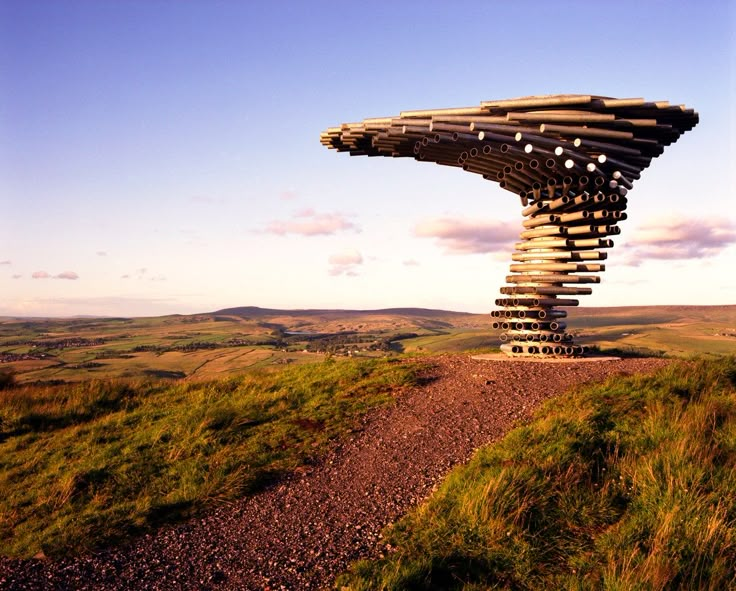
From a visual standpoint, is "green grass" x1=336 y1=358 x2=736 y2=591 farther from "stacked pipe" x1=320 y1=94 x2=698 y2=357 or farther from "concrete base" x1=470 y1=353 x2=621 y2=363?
"stacked pipe" x1=320 y1=94 x2=698 y2=357

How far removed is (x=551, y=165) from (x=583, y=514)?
33.1ft

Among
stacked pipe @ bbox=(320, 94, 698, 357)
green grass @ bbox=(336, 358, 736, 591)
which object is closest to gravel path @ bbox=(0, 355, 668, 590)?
green grass @ bbox=(336, 358, 736, 591)

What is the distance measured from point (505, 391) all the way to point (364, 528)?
232 inches

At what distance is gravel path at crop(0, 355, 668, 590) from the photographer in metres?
5.89

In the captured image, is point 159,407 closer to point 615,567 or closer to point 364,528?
point 364,528

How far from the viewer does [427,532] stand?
618 centimetres

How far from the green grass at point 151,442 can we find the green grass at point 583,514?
10.5 ft

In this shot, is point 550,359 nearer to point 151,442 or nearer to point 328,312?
point 151,442

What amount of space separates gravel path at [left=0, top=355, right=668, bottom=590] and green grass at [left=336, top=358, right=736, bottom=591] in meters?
0.52

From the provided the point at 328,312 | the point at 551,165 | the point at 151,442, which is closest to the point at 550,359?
the point at 551,165

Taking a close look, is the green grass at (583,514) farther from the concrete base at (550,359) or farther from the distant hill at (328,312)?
the distant hill at (328,312)

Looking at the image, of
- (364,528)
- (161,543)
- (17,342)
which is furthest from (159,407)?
(17,342)

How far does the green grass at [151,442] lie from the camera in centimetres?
760

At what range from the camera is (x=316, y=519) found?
697cm
